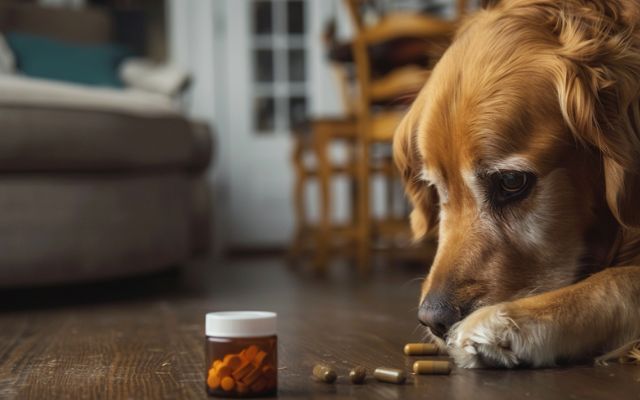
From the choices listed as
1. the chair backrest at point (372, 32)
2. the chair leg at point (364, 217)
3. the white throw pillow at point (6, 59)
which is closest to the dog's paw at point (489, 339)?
the chair backrest at point (372, 32)

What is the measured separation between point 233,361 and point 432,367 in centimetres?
34

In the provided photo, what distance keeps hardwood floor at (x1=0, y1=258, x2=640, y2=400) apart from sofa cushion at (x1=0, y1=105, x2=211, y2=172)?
1.48 feet

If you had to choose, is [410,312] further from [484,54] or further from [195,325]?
[484,54]

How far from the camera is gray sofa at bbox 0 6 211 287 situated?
271 centimetres

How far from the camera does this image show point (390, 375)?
4.41 ft

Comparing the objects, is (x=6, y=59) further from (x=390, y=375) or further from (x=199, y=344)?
(x=390, y=375)

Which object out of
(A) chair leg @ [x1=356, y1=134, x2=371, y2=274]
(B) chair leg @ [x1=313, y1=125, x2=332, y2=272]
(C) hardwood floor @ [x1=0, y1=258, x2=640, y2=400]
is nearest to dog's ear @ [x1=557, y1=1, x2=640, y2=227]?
(C) hardwood floor @ [x1=0, y1=258, x2=640, y2=400]

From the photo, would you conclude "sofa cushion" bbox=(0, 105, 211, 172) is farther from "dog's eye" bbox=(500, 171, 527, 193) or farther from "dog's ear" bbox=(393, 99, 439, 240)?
"dog's eye" bbox=(500, 171, 527, 193)

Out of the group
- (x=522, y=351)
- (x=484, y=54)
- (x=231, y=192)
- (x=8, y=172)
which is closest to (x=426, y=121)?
(x=484, y=54)

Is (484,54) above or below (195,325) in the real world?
above

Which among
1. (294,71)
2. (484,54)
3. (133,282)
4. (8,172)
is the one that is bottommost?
(133,282)

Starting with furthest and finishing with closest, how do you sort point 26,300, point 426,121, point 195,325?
point 26,300 < point 195,325 < point 426,121

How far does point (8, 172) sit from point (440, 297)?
171 centimetres

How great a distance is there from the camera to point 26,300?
3.00 m
